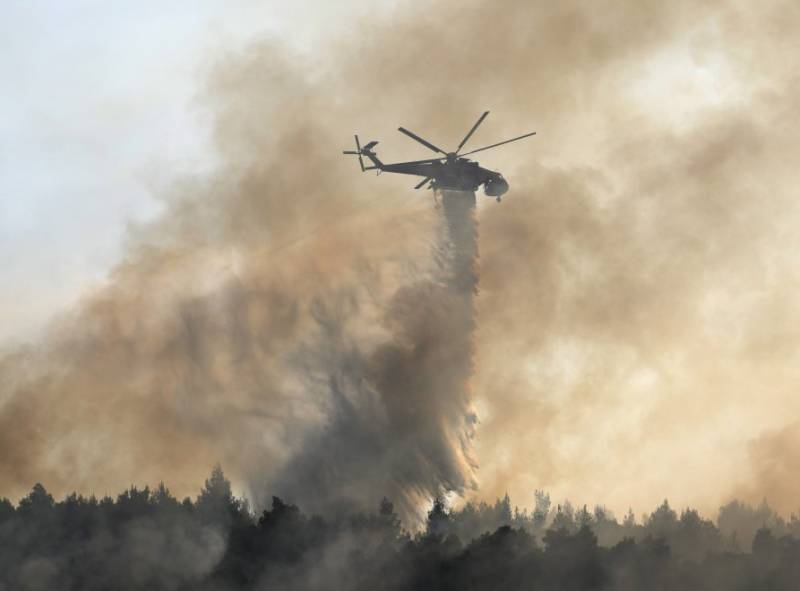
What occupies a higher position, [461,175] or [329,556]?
[461,175]

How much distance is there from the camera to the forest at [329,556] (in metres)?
134

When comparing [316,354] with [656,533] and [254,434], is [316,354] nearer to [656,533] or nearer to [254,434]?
[254,434]

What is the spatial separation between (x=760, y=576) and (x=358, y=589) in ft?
118

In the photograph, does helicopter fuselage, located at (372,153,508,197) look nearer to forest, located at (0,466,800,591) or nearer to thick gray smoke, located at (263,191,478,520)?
thick gray smoke, located at (263,191,478,520)

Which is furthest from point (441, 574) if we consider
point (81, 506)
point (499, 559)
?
point (81, 506)

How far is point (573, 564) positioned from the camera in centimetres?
13525

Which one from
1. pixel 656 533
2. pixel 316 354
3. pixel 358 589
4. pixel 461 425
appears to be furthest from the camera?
pixel 656 533

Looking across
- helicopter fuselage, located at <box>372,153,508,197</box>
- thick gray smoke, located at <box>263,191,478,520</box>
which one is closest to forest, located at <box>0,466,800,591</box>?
thick gray smoke, located at <box>263,191,478,520</box>

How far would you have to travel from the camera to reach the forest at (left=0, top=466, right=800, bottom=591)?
134m

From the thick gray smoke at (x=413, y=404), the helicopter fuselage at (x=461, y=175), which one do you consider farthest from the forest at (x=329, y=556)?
the helicopter fuselage at (x=461, y=175)

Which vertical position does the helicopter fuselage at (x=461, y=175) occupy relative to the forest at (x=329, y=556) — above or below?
above

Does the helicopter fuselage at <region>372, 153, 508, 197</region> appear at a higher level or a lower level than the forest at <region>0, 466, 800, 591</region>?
higher

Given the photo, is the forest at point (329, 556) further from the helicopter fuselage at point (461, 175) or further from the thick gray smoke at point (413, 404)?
the helicopter fuselage at point (461, 175)

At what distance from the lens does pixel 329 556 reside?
5531 inches
